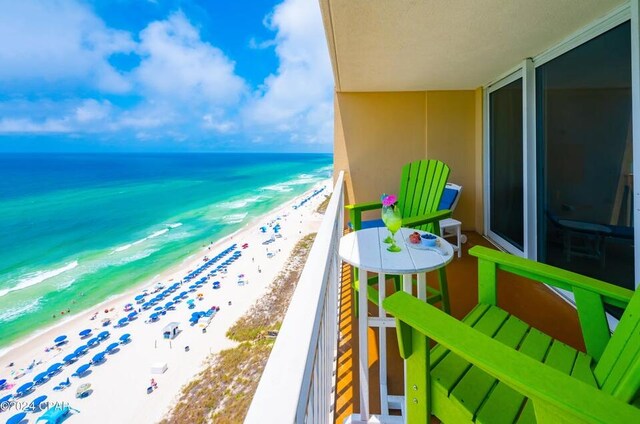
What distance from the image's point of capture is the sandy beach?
5.98 m

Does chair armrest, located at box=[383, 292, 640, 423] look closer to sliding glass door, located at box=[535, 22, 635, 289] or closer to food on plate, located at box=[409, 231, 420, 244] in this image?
food on plate, located at box=[409, 231, 420, 244]

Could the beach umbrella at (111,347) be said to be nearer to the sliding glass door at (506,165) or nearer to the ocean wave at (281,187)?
the sliding glass door at (506,165)

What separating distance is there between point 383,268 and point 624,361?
70 centimetres

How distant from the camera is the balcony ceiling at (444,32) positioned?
177 cm

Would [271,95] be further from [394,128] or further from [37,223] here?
[394,128]

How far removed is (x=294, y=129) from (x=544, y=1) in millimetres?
46109

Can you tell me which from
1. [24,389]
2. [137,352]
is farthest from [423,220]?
[24,389]

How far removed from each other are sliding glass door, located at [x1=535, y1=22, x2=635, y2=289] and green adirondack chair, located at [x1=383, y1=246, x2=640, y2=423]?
1163 mm

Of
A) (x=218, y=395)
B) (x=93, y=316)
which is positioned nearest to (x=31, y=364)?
(x=93, y=316)

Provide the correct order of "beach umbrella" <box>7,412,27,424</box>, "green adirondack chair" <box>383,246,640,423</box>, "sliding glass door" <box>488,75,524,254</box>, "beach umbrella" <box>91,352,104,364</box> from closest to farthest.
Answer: "green adirondack chair" <box>383,246,640,423</box> < "sliding glass door" <box>488,75,524,254</box> < "beach umbrella" <box>7,412,27,424</box> < "beach umbrella" <box>91,352,104,364</box>

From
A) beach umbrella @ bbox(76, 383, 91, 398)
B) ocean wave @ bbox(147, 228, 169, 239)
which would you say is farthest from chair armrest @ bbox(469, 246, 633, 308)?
ocean wave @ bbox(147, 228, 169, 239)

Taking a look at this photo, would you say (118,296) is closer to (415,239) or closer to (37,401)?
(37,401)

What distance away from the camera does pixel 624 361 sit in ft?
2.39

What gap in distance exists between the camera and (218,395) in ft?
18.9
